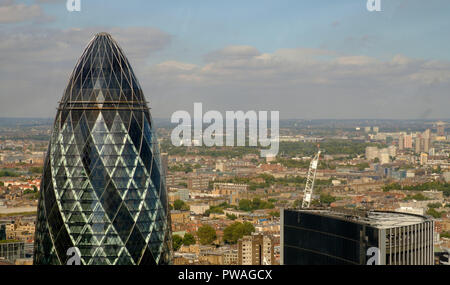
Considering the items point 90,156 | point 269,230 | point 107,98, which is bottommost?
point 269,230

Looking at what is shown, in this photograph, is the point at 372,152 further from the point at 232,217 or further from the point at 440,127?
the point at 440,127

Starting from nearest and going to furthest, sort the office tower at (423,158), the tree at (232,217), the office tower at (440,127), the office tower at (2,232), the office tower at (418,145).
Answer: the office tower at (2,232)
the office tower at (440,127)
the tree at (232,217)
the office tower at (418,145)
the office tower at (423,158)

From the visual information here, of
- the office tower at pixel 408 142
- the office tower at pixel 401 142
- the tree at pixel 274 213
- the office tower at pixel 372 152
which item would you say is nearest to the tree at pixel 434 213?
the office tower at pixel 401 142

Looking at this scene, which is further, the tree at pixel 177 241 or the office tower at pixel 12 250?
the tree at pixel 177 241

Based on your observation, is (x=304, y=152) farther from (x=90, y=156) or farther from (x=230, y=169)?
(x=90, y=156)

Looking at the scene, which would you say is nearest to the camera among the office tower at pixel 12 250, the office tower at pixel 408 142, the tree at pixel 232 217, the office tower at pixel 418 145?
the office tower at pixel 12 250

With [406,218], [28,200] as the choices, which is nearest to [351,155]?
[28,200]

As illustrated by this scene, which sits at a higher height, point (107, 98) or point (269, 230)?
point (107, 98)

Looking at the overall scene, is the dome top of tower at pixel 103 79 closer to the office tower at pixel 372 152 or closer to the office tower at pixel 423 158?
the office tower at pixel 372 152
